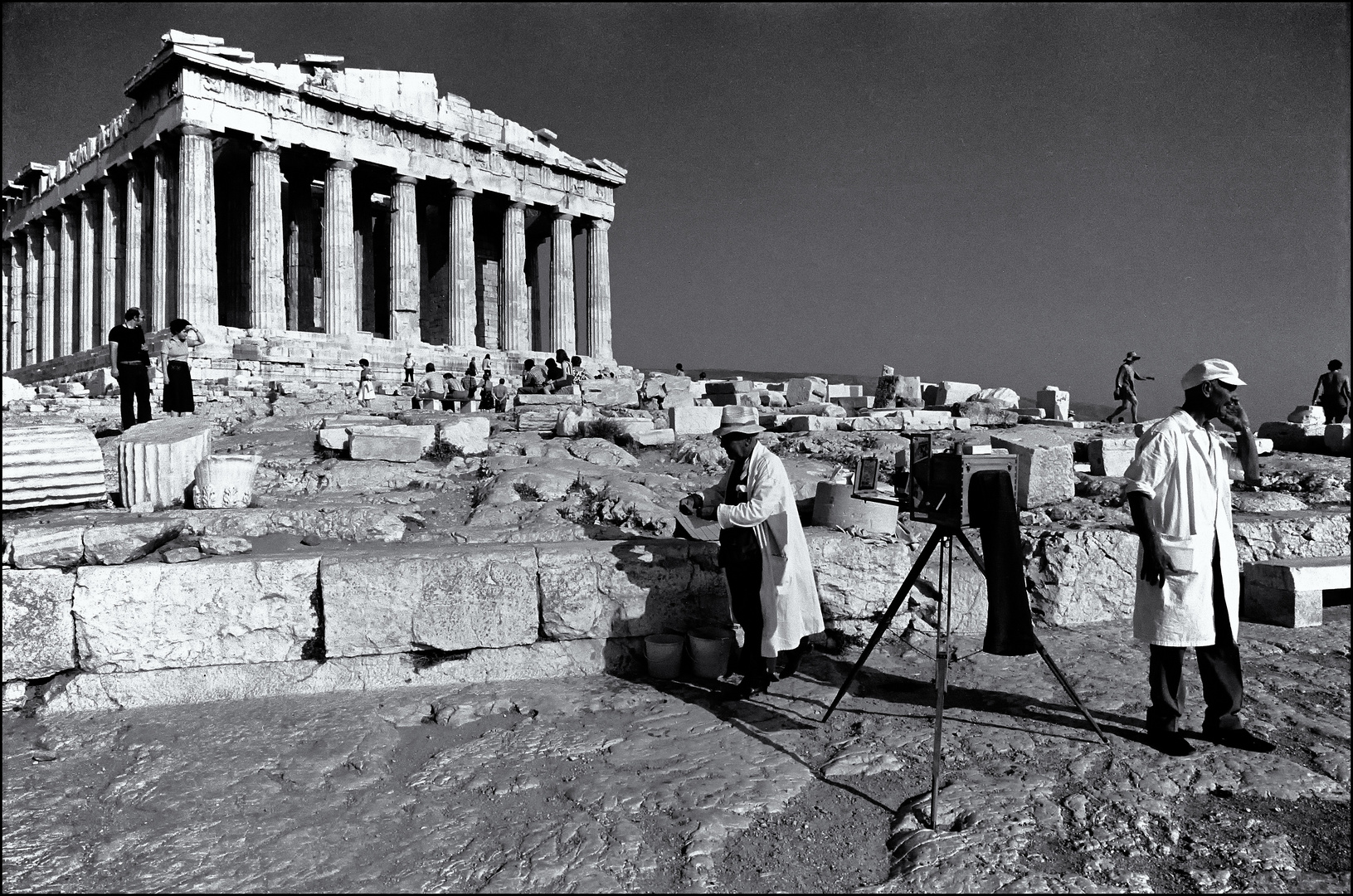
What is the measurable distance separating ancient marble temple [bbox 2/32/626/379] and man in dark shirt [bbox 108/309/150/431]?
13.0 meters

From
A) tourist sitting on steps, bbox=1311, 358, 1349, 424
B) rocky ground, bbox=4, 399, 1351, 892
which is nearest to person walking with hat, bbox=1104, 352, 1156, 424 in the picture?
tourist sitting on steps, bbox=1311, 358, 1349, 424

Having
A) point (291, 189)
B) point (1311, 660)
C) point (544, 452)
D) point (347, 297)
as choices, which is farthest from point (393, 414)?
point (291, 189)

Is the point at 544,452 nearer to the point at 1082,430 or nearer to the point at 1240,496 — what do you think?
the point at 1240,496

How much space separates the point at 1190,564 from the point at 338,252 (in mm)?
26097

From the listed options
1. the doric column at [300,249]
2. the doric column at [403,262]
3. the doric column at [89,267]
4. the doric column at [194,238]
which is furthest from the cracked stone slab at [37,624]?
the doric column at [89,267]

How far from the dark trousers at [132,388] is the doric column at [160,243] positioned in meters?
14.5

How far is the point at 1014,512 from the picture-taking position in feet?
13.2

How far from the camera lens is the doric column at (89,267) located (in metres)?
27.9

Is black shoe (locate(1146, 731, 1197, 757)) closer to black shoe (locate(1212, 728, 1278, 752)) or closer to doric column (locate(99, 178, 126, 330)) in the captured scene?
black shoe (locate(1212, 728, 1278, 752))

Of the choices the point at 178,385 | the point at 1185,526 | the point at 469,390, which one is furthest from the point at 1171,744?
the point at 469,390

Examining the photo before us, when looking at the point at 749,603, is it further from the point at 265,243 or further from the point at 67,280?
the point at 67,280

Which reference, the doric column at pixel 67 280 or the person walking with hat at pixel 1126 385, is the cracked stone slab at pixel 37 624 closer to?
the person walking with hat at pixel 1126 385

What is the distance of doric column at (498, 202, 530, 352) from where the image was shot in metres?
30.3

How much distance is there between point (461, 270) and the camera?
94.1 feet
